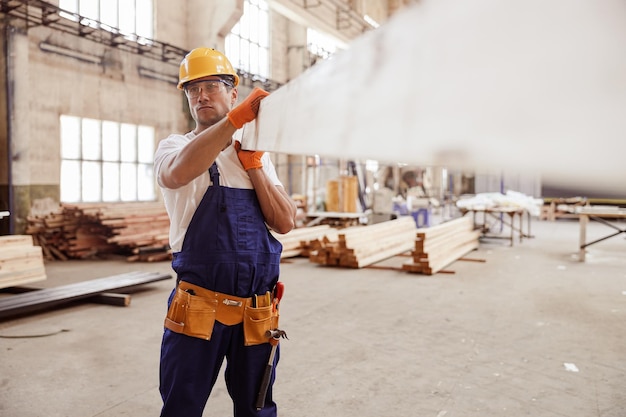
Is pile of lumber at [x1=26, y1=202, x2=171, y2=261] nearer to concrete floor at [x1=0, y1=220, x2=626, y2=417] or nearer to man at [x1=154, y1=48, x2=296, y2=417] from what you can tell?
concrete floor at [x1=0, y1=220, x2=626, y2=417]

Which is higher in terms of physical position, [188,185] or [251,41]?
[251,41]

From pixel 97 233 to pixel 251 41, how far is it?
8241mm

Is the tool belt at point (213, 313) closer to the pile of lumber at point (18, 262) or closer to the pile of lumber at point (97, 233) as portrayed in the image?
the pile of lumber at point (18, 262)

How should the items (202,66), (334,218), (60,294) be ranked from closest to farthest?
(202,66) < (60,294) < (334,218)

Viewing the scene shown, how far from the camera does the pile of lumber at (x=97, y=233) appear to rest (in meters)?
8.67

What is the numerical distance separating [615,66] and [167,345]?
164cm

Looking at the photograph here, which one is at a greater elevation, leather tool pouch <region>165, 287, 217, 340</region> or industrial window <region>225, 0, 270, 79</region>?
industrial window <region>225, 0, 270, 79</region>

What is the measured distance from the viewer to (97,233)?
30.6ft

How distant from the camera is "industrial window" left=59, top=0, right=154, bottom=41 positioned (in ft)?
31.2

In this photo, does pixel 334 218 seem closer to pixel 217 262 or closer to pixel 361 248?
pixel 361 248

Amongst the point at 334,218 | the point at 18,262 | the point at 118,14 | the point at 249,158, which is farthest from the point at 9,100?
the point at 249,158

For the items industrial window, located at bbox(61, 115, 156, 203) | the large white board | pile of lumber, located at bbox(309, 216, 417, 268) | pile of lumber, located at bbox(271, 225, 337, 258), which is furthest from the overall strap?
industrial window, located at bbox(61, 115, 156, 203)

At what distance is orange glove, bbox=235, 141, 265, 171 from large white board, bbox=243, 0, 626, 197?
0.86 metres

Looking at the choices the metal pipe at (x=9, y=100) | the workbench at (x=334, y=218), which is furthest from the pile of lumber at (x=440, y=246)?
the metal pipe at (x=9, y=100)
